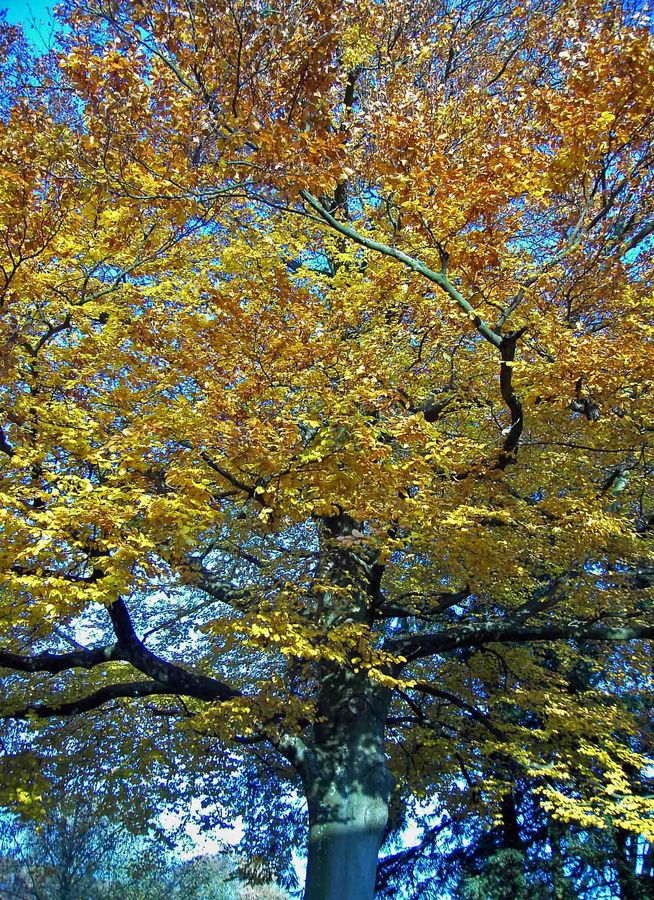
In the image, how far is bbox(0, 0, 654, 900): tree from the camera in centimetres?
505

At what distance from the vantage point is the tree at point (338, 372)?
5047 millimetres

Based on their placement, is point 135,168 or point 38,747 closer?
point 135,168

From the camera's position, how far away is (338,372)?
23.2ft

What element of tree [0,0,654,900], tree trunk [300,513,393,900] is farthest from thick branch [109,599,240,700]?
tree trunk [300,513,393,900]

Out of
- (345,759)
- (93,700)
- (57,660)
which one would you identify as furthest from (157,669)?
(345,759)

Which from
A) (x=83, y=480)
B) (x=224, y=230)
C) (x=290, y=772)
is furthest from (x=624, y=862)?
(x=224, y=230)

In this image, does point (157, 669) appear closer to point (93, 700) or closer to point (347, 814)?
point (93, 700)

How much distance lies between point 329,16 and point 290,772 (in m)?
10.1

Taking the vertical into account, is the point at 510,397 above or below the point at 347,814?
above

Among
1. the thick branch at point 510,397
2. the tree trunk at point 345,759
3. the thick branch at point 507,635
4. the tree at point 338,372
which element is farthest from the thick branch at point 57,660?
the thick branch at point 510,397

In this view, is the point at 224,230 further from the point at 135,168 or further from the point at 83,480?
the point at 83,480

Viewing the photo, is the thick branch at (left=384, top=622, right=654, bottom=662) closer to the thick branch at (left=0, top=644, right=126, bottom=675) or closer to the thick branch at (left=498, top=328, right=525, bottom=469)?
the thick branch at (left=498, top=328, right=525, bottom=469)

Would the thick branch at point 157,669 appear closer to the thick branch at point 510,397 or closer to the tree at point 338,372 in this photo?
the tree at point 338,372

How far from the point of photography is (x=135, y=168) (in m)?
5.45
